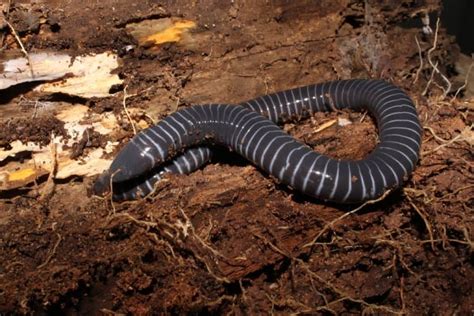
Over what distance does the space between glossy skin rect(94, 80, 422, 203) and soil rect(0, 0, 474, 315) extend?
0.19 metres

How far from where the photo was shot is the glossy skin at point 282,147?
11.4 ft

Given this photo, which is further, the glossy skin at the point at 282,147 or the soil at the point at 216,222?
the glossy skin at the point at 282,147

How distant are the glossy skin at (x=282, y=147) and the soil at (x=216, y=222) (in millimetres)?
185

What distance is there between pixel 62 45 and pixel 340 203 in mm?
2727

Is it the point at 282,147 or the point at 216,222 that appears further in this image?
the point at 282,147

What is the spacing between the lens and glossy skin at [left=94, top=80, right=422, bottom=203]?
347 cm

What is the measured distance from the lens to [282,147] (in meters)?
3.67

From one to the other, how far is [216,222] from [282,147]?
0.84m

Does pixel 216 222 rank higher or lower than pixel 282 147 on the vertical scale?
lower

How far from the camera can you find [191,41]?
419cm

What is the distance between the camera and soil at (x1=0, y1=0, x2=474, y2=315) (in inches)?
131

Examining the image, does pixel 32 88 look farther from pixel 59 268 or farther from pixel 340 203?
pixel 340 203

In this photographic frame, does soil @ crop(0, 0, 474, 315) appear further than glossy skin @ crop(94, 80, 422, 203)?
No

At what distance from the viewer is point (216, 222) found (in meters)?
3.47
